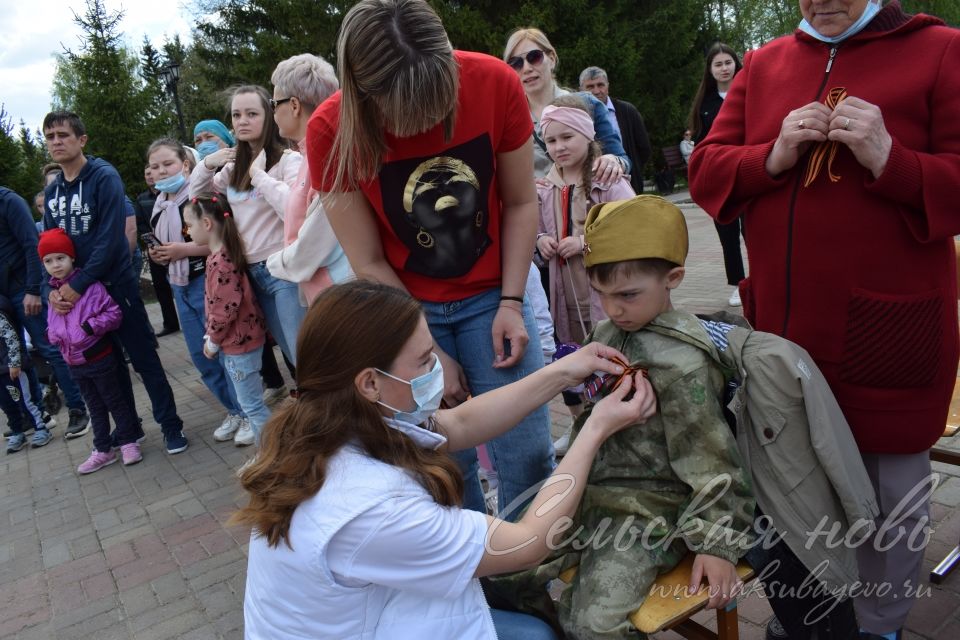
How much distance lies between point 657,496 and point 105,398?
169 inches

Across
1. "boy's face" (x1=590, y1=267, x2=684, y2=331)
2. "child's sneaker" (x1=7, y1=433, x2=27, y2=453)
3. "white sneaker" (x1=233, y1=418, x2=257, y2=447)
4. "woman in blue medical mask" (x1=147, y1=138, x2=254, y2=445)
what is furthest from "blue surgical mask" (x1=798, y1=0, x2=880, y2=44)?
"child's sneaker" (x1=7, y1=433, x2=27, y2=453)

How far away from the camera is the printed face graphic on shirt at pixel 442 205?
217cm

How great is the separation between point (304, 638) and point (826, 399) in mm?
1356

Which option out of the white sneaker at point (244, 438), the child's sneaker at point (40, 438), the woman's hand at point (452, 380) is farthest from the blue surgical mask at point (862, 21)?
the child's sneaker at point (40, 438)

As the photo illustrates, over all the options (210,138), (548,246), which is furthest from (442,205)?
(210,138)

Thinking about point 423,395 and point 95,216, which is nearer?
point 423,395

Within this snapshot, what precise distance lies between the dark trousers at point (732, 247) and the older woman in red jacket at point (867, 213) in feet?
13.7

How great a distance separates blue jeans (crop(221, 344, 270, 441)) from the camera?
4.47 metres

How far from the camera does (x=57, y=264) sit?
4785 millimetres

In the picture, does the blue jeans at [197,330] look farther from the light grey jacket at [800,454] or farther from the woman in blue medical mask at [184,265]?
the light grey jacket at [800,454]

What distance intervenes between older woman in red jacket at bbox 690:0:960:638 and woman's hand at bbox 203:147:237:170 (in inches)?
125

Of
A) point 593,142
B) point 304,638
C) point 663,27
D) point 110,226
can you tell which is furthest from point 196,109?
point 304,638

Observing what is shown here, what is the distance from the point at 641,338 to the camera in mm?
1989

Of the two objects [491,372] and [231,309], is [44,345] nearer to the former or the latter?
[231,309]
